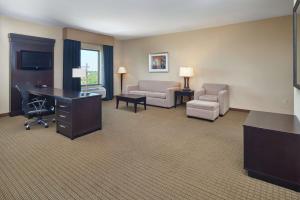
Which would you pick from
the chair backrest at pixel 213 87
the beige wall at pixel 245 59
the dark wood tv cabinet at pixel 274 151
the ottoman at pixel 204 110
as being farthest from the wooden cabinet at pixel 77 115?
the beige wall at pixel 245 59

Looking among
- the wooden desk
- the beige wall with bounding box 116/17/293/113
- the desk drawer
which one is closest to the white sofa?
the beige wall with bounding box 116/17/293/113

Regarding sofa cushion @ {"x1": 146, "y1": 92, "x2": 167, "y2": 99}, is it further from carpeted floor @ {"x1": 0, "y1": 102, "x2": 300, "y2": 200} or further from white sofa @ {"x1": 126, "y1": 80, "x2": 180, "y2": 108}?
carpeted floor @ {"x1": 0, "y1": 102, "x2": 300, "y2": 200}

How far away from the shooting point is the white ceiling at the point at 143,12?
3.82m

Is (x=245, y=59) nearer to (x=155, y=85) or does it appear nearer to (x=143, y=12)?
(x=155, y=85)

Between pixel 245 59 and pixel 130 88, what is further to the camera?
pixel 130 88

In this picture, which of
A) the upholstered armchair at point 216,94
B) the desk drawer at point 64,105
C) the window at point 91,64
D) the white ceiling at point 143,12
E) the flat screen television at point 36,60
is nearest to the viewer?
the desk drawer at point 64,105

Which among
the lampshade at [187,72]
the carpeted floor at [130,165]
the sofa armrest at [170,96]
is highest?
the lampshade at [187,72]

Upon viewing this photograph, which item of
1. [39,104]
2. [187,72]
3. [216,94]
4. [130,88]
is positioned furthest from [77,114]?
[216,94]

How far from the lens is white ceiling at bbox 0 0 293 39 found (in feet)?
12.5

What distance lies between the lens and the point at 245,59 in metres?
5.29

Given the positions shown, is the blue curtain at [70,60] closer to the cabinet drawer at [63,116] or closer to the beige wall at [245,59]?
the cabinet drawer at [63,116]

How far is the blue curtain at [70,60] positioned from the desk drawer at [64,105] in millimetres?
2886

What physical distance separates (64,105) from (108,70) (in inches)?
171

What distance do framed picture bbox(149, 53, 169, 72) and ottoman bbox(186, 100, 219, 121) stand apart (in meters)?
2.61
